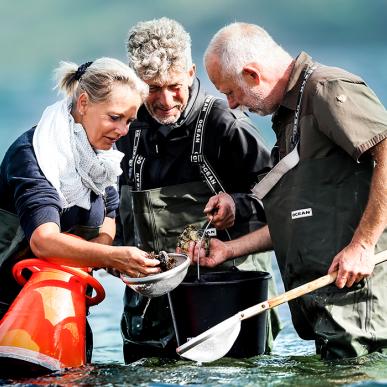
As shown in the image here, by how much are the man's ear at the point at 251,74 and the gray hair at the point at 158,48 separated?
70cm

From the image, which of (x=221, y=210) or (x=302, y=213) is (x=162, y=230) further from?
(x=302, y=213)

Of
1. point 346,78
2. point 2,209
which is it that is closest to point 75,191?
point 2,209

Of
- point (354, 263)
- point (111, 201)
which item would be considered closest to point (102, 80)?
point (111, 201)

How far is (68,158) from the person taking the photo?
172 inches

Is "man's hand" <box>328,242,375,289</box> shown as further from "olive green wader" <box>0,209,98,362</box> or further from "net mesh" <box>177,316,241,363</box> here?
"olive green wader" <box>0,209,98,362</box>

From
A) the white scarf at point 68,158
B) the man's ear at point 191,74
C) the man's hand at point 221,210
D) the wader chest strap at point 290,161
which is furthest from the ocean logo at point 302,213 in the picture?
the man's ear at point 191,74

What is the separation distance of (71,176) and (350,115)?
1499 millimetres

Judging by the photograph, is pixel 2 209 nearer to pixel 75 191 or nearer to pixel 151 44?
pixel 75 191

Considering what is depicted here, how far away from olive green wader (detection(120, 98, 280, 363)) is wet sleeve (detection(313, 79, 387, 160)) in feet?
4.01

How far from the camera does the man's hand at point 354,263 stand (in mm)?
3951

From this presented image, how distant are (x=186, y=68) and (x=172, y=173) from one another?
67 centimetres

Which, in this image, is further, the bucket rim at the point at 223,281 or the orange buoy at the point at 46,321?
the bucket rim at the point at 223,281

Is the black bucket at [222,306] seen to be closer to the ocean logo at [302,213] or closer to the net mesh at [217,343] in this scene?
the net mesh at [217,343]

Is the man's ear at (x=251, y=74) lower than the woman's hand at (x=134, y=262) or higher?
higher
